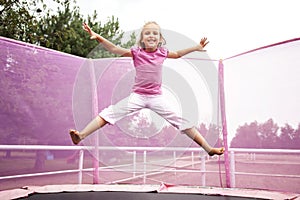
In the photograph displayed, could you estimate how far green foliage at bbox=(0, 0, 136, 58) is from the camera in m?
5.14

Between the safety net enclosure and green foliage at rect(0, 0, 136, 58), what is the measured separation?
2.31m

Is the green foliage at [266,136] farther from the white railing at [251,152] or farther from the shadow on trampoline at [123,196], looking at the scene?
the shadow on trampoline at [123,196]

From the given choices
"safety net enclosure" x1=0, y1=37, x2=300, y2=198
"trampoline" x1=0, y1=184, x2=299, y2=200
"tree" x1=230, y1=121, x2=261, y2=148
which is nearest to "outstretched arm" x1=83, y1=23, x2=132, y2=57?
"safety net enclosure" x1=0, y1=37, x2=300, y2=198

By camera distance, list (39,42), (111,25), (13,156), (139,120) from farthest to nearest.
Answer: (111,25), (39,42), (139,120), (13,156)

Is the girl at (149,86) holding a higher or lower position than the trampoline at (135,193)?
higher

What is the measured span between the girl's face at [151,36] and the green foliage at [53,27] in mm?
2709

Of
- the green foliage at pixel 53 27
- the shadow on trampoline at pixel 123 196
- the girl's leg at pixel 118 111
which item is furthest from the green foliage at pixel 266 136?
the green foliage at pixel 53 27

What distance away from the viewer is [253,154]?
2.61 metres

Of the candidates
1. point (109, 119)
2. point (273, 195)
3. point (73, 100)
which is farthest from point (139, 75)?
point (273, 195)

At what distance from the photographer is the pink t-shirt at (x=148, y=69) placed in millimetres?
2188

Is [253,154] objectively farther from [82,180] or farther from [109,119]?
[82,180]

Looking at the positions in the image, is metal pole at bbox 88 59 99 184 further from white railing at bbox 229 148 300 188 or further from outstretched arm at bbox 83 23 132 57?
white railing at bbox 229 148 300 188

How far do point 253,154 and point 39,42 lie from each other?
15.0 ft

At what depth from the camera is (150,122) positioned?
252cm
